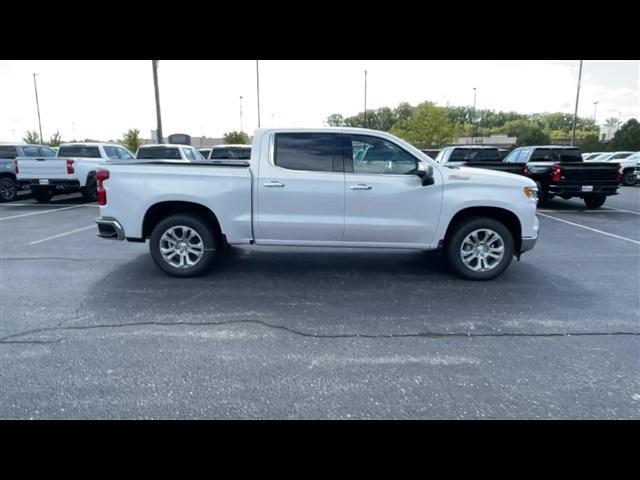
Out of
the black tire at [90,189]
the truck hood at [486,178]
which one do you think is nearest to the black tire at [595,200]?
the truck hood at [486,178]

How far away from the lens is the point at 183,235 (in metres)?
5.23

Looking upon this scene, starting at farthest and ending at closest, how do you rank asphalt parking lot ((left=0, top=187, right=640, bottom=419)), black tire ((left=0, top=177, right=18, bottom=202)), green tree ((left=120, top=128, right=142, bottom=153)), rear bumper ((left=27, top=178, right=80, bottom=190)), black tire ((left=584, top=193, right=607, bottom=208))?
green tree ((left=120, top=128, right=142, bottom=153)) → black tire ((left=0, top=177, right=18, bottom=202)) → rear bumper ((left=27, top=178, right=80, bottom=190)) → black tire ((left=584, top=193, right=607, bottom=208)) → asphalt parking lot ((left=0, top=187, right=640, bottom=419))

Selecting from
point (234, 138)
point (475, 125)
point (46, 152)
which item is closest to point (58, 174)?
point (46, 152)

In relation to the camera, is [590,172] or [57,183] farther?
[57,183]

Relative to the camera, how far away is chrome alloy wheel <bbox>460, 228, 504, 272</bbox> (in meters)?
5.16

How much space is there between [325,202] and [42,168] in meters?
11.0

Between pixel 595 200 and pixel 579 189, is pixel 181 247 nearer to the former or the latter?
pixel 579 189

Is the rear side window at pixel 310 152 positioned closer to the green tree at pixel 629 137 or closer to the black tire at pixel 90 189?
the black tire at pixel 90 189

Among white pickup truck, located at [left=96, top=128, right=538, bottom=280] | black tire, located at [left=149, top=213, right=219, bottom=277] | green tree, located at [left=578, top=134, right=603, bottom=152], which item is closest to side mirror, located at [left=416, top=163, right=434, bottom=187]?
white pickup truck, located at [left=96, top=128, right=538, bottom=280]

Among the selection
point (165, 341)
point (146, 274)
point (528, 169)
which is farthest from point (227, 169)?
point (528, 169)

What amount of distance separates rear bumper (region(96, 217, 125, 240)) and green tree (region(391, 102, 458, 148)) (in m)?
49.7

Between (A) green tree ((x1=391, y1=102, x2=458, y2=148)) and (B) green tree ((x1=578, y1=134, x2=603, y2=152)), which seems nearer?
(B) green tree ((x1=578, y1=134, x2=603, y2=152))

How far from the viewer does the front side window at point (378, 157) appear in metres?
5.11

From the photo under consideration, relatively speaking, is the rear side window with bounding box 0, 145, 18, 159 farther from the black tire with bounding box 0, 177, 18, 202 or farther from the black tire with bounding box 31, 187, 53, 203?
the black tire with bounding box 31, 187, 53, 203
